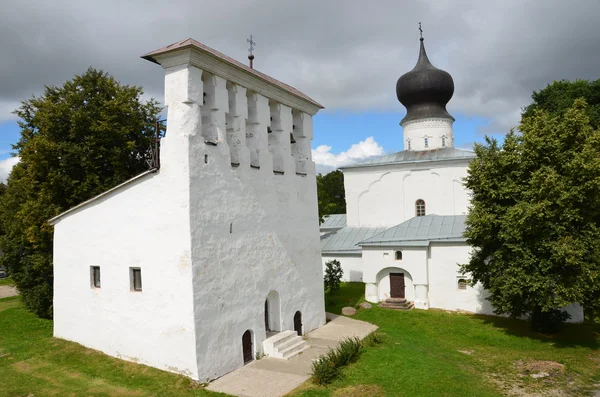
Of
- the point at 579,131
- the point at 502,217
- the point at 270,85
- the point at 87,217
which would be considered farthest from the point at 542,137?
the point at 87,217

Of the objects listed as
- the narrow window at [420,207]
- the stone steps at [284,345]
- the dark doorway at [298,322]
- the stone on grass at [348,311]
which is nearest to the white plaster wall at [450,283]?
the stone on grass at [348,311]

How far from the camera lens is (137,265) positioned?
11703 millimetres

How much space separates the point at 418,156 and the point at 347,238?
721cm

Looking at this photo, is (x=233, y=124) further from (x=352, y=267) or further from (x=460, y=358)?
(x=352, y=267)

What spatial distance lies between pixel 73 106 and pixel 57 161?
7.77 feet

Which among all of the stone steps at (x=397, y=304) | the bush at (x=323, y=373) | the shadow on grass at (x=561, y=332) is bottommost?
the shadow on grass at (x=561, y=332)

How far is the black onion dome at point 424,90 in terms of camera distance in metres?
28.4

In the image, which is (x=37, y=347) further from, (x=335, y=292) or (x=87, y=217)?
(x=335, y=292)

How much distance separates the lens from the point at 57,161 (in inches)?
680

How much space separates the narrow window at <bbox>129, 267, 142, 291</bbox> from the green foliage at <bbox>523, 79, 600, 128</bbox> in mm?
23815

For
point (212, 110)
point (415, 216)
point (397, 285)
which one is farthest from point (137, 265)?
point (415, 216)

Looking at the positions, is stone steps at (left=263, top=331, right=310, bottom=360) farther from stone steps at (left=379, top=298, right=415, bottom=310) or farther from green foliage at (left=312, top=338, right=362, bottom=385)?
stone steps at (left=379, top=298, right=415, bottom=310)

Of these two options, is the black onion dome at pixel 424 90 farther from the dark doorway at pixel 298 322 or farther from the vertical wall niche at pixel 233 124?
the vertical wall niche at pixel 233 124

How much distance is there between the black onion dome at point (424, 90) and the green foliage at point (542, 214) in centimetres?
1354
